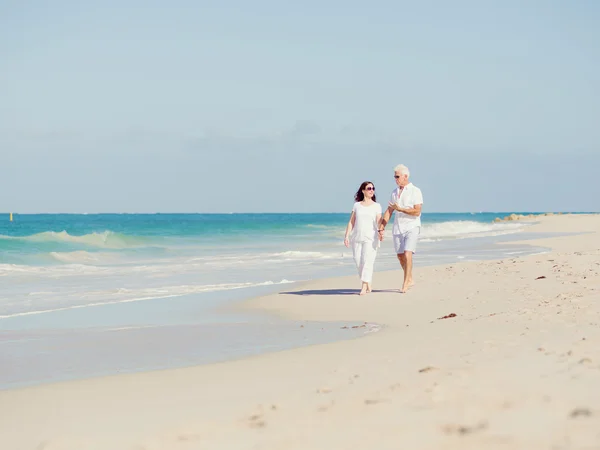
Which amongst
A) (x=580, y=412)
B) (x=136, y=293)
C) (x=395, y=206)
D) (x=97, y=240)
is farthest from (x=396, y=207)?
(x=97, y=240)

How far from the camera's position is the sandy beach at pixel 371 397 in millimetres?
3664

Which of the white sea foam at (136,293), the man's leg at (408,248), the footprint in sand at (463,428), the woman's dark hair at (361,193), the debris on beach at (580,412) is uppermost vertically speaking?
the woman's dark hair at (361,193)

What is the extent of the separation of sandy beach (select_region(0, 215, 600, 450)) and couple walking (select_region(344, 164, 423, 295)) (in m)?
3.20

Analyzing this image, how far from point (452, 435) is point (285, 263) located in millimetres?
17451

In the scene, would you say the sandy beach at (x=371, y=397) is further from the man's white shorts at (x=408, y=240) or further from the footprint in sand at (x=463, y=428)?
the man's white shorts at (x=408, y=240)

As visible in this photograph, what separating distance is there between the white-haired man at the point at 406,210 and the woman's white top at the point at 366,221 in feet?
0.43

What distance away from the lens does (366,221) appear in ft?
36.3

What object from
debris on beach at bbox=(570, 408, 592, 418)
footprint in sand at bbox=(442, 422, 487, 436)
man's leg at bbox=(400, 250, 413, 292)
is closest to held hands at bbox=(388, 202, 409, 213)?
man's leg at bbox=(400, 250, 413, 292)

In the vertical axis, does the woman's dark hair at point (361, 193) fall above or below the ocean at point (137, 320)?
above

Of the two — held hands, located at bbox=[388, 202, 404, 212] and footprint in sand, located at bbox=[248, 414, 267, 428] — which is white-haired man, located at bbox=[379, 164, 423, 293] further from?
footprint in sand, located at bbox=[248, 414, 267, 428]

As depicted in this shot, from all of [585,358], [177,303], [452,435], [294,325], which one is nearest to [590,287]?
[294,325]

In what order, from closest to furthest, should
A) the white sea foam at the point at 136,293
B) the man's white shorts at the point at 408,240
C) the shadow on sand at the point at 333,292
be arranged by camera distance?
the man's white shorts at the point at 408,240 < the white sea foam at the point at 136,293 < the shadow on sand at the point at 333,292

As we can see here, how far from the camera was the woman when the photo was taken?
1108cm

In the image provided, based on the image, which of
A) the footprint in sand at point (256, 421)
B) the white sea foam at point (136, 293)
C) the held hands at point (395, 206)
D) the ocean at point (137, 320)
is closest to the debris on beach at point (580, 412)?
the footprint in sand at point (256, 421)
